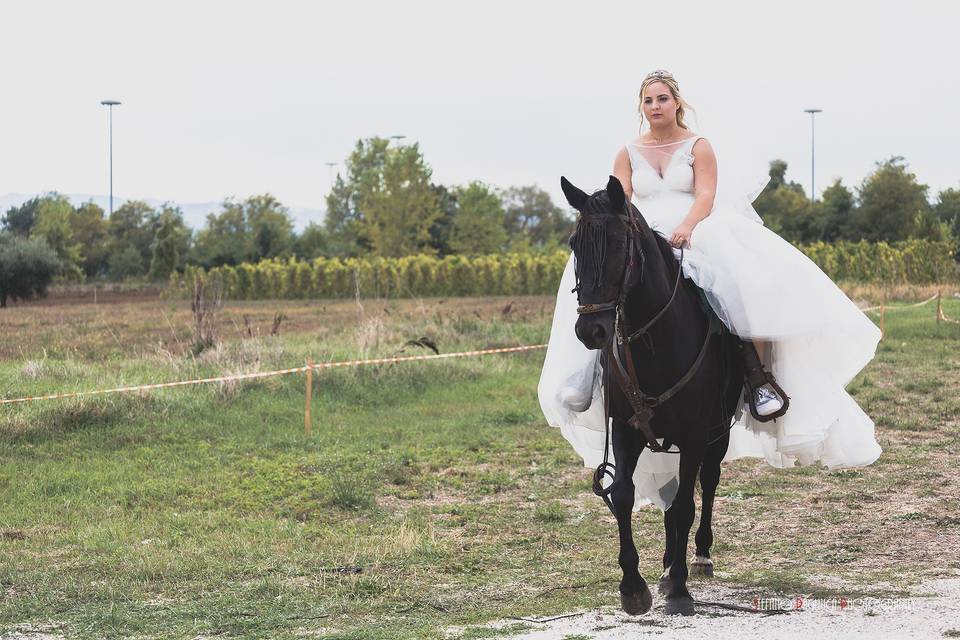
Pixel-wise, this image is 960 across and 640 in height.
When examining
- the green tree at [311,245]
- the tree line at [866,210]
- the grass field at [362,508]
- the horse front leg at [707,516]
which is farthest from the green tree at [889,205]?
the horse front leg at [707,516]

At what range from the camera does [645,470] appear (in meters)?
7.91

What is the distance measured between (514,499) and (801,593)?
3.96 m

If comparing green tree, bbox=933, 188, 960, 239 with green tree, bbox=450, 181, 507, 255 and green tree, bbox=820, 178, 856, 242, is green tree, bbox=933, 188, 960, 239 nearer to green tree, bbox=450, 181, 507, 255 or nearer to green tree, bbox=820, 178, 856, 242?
green tree, bbox=820, 178, 856, 242

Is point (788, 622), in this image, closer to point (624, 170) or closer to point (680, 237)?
point (680, 237)

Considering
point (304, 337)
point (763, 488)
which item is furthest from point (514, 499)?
point (304, 337)

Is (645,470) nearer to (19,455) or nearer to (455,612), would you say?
(455,612)

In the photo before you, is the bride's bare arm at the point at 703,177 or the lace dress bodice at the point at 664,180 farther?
the lace dress bodice at the point at 664,180

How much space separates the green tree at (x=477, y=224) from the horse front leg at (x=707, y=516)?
224 feet

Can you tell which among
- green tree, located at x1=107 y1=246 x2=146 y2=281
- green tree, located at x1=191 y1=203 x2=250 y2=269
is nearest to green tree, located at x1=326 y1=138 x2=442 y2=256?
green tree, located at x1=191 y1=203 x2=250 y2=269

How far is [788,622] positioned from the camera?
622cm

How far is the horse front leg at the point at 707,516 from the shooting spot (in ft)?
24.9

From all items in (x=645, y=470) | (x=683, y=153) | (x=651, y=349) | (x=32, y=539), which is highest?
(x=683, y=153)

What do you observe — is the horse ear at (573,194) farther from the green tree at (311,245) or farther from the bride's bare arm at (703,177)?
the green tree at (311,245)

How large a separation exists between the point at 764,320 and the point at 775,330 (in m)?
0.09
